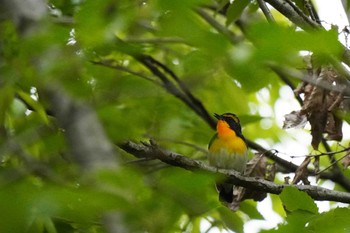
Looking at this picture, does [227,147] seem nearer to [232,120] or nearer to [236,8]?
[232,120]

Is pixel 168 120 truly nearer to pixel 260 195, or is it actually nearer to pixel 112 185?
pixel 260 195

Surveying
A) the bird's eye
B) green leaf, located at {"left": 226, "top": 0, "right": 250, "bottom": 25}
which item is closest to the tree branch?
green leaf, located at {"left": 226, "top": 0, "right": 250, "bottom": 25}

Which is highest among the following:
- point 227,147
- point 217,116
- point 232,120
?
point 232,120

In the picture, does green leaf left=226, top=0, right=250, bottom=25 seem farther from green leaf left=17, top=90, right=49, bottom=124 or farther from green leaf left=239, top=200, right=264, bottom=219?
green leaf left=17, top=90, right=49, bottom=124

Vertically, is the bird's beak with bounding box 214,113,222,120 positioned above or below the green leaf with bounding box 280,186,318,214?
below

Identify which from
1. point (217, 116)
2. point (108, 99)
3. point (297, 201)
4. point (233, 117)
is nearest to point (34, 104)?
point (108, 99)

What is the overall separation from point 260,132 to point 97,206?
7173mm

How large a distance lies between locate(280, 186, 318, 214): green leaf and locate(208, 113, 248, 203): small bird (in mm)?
3271

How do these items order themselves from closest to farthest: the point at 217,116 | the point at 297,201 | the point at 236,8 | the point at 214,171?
the point at 297,201 < the point at 214,171 < the point at 236,8 < the point at 217,116

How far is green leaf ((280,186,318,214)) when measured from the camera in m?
3.28

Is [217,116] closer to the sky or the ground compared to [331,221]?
closer to the ground

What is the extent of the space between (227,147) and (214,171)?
2.77 metres

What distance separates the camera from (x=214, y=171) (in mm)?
4113

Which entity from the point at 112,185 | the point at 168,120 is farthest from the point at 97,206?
the point at 168,120
